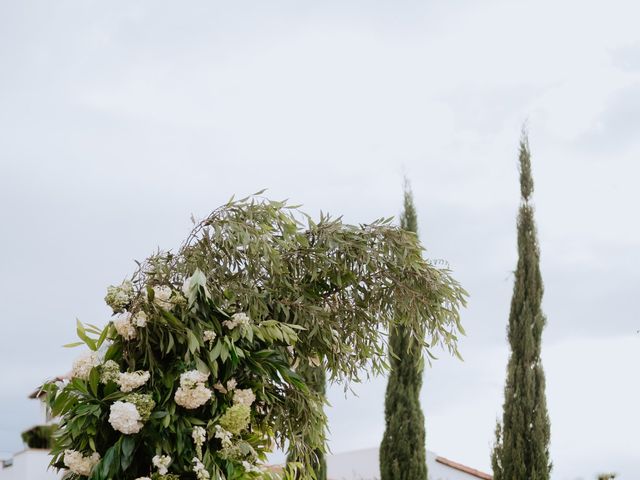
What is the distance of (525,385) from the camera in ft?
39.4

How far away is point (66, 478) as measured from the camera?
557 cm

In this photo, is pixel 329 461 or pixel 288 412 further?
pixel 329 461

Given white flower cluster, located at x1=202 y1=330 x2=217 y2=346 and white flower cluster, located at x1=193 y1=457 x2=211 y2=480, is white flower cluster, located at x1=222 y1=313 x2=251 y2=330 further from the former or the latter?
white flower cluster, located at x1=193 y1=457 x2=211 y2=480

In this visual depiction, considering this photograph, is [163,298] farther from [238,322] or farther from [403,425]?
[403,425]

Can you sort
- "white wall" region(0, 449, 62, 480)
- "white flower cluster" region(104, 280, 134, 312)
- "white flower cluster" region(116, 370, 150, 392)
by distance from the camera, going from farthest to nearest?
"white wall" region(0, 449, 62, 480) → "white flower cluster" region(104, 280, 134, 312) → "white flower cluster" region(116, 370, 150, 392)

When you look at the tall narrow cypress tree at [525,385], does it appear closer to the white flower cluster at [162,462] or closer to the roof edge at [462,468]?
the roof edge at [462,468]

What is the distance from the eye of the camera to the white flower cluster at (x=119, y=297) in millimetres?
5555

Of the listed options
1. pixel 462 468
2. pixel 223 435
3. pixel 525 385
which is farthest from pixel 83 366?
pixel 462 468

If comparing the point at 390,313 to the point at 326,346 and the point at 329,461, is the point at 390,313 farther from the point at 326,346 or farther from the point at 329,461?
the point at 329,461

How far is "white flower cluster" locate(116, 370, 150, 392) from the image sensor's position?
518cm

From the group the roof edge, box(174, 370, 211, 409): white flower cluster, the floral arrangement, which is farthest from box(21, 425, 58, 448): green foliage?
box(174, 370, 211, 409): white flower cluster

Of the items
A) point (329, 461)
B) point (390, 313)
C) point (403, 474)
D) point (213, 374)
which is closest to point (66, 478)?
point (213, 374)

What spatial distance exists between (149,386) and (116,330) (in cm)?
39

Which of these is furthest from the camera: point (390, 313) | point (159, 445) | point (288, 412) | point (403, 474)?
point (403, 474)
